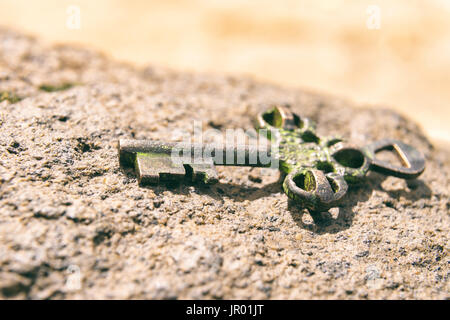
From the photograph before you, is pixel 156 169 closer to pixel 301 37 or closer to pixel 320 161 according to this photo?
pixel 320 161

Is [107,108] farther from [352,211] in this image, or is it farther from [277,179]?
[352,211]

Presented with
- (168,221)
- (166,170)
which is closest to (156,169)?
(166,170)

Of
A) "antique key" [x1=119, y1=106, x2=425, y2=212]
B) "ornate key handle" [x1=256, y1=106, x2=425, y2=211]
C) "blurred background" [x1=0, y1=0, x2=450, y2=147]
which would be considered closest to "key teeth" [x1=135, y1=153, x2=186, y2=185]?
"antique key" [x1=119, y1=106, x2=425, y2=212]

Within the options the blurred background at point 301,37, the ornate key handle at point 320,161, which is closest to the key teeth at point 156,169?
the ornate key handle at point 320,161

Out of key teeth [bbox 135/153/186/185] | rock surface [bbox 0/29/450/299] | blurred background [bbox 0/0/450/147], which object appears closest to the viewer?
rock surface [bbox 0/29/450/299]

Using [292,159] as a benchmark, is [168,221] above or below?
below

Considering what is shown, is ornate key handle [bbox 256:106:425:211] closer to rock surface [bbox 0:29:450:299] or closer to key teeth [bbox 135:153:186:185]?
rock surface [bbox 0:29:450:299]
